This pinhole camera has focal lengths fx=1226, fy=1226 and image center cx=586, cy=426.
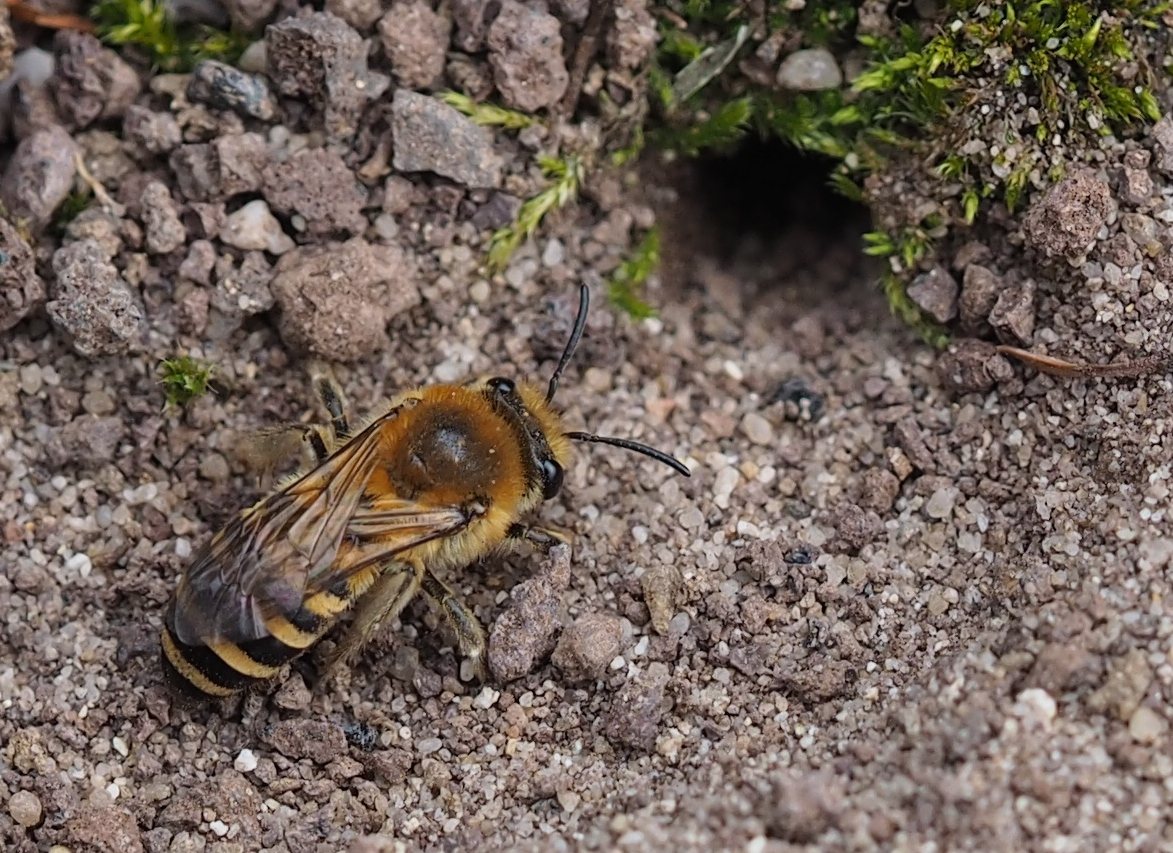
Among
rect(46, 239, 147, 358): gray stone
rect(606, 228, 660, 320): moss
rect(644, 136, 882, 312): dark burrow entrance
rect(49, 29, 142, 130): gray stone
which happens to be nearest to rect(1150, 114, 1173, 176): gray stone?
rect(644, 136, 882, 312): dark burrow entrance

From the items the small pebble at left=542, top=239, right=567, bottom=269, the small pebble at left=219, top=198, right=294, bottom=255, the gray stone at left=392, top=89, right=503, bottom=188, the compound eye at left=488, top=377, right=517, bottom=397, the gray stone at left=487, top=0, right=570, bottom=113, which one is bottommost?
the compound eye at left=488, top=377, right=517, bottom=397

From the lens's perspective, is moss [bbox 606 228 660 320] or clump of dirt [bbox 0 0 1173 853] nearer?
clump of dirt [bbox 0 0 1173 853]

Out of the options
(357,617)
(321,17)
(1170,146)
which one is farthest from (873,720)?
(321,17)

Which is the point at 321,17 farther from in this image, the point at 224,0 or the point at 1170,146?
the point at 1170,146

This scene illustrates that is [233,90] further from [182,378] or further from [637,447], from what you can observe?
[637,447]

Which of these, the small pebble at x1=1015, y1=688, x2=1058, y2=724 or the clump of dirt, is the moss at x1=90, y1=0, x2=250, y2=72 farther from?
the small pebble at x1=1015, y1=688, x2=1058, y2=724

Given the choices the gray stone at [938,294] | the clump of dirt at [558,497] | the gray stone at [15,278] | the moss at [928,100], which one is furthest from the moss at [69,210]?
the gray stone at [938,294]

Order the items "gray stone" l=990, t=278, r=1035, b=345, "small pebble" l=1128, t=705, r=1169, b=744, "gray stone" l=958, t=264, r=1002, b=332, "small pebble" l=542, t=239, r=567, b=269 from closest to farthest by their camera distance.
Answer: "small pebble" l=1128, t=705, r=1169, b=744
"gray stone" l=990, t=278, r=1035, b=345
"gray stone" l=958, t=264, r=1002, b=332
"small pebble" l=542, t=239, r=567, b=269

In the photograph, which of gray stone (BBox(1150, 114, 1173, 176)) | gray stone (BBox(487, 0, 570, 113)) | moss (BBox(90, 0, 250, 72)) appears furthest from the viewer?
moss (BBox(90, 0, 250, 72))

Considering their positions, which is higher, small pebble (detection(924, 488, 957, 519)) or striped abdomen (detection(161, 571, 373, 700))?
small pebble (detection(924, 488, 957, 519))
